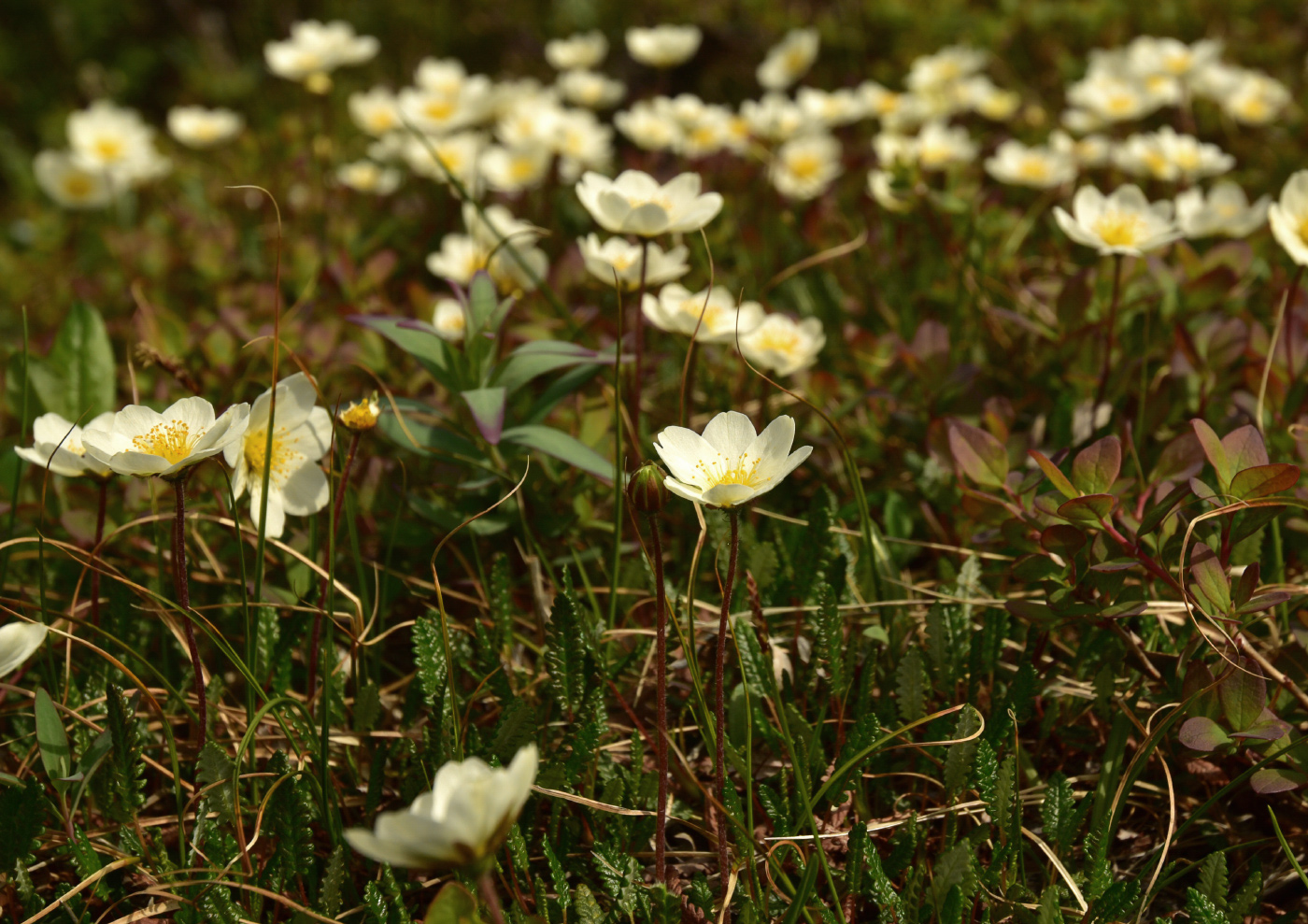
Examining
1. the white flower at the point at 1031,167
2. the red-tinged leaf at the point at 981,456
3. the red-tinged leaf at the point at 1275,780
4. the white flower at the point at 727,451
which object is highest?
the white flower at the point at 727,451

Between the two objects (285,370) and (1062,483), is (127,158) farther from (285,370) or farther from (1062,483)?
(1062,483)

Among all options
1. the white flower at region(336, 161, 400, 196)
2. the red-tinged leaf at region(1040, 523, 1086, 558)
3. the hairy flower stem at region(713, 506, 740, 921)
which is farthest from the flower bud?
the white flower at region(336, 161, 400, 196)

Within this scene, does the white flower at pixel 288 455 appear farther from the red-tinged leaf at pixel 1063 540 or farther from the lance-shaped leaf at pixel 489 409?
the red-tinged leaf at pixel 1063 540

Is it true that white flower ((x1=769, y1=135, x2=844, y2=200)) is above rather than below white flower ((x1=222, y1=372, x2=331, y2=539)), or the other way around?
below

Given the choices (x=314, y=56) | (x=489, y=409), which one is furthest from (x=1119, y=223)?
(x=314, y=56)

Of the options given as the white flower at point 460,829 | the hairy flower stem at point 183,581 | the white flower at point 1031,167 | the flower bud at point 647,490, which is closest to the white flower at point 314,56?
the white flower at point 1031,167

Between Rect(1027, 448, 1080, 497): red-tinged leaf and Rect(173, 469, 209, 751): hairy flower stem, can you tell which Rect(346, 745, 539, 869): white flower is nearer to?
Rect(173, 469, 209, 751): hairy flower stem
